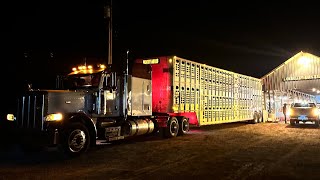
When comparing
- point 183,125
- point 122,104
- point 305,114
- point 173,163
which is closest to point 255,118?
point 305,114

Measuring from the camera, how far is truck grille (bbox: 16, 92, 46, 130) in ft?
29.6

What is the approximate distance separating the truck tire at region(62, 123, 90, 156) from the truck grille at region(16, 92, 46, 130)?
820 mm

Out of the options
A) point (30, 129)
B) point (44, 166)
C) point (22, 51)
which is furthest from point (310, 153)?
point (22, 51)

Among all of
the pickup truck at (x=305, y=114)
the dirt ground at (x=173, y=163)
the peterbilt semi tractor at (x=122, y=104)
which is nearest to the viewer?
the dirt ground at (x=173, y=163)

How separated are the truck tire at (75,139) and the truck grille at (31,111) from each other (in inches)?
32.3

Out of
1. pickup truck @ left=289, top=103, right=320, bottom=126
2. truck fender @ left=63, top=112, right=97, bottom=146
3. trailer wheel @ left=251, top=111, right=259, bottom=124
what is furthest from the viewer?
trailer wheel @ left=251, top=111, right=259, bottom=124

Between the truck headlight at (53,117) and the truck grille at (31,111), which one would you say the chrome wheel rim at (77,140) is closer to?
the truck headlight at (53,117)

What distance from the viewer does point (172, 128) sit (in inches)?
575

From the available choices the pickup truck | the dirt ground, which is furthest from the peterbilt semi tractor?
the pickup truck

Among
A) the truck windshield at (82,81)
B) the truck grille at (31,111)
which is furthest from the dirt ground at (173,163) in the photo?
the truck windshield at (82,81)

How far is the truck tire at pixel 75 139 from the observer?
9.10 m

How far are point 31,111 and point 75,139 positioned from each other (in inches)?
63.5

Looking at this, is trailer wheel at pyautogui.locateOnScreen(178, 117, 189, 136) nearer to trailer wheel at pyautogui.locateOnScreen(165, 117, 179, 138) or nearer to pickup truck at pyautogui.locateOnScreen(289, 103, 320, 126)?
trailer wheel at pyautogui.locateOnScreen(165, 117, 179, 138)

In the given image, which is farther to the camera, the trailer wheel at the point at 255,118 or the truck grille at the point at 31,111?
the trailer wheel at the point at 255,118
